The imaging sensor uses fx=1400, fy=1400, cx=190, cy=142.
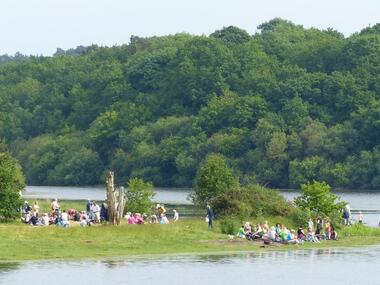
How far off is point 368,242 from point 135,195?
40.4ft

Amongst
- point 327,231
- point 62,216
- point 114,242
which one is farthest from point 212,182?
point 114,242

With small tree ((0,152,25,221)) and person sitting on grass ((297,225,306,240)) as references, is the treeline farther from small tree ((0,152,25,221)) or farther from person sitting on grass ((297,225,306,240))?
small tree ((0,152,25,221))

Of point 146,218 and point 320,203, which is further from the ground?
point 320,203

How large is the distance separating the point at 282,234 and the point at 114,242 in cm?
874

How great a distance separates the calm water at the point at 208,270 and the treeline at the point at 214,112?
7669cm

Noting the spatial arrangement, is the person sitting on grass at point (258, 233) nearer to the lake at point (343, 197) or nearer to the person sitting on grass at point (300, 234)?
the person sitting on grass at point (300, 234)

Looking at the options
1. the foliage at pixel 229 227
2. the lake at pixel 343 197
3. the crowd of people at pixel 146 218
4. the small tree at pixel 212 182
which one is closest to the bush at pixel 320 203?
the small tree at pixel 212 182

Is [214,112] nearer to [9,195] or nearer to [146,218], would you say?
[146,218]

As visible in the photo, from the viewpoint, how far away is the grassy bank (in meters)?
57.1

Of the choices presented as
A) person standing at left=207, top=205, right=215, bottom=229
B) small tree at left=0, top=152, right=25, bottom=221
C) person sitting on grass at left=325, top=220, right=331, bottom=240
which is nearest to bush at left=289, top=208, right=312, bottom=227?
person sitting on grass at left=325, top=220, right=331, bottom=240

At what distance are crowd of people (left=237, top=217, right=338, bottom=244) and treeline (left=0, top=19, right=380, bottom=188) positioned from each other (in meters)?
68.5

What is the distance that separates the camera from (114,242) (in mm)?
59781

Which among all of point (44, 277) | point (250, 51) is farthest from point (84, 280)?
point (250, 51)

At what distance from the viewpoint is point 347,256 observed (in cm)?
6128
